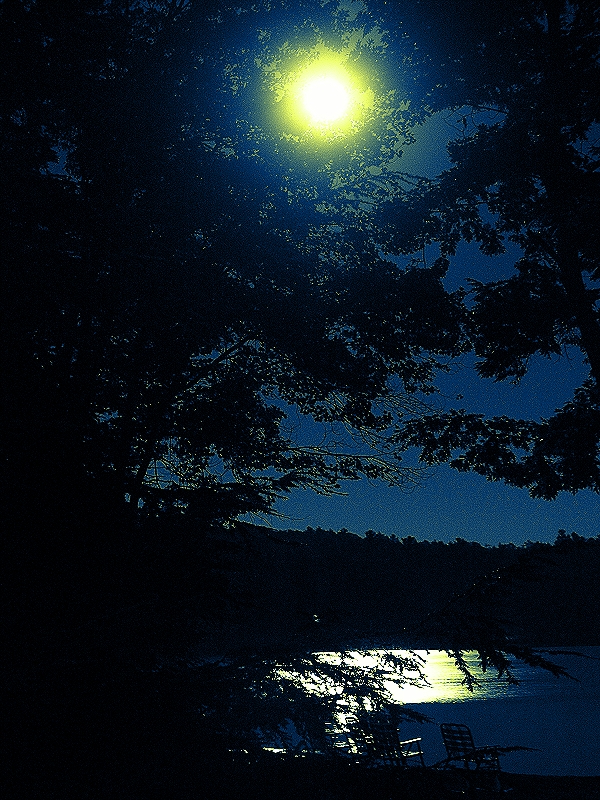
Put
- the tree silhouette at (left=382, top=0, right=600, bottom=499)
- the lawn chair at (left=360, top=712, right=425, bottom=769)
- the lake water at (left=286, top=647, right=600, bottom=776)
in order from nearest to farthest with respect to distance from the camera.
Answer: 1. the lawn chair at (left=360, top=712, right=425, bottom=769)
2. the tree silhouette at (left=382, top=0, right=600, bottom=499)
3. the lake water at (left=286, top=647, right=600, bottom=776)

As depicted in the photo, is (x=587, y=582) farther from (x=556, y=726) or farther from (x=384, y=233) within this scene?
(x=384, y=233)

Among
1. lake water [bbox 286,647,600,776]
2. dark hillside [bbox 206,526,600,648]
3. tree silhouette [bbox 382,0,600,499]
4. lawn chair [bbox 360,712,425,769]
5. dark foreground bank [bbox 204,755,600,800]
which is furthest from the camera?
lake water [bbox 286,647,600,776]

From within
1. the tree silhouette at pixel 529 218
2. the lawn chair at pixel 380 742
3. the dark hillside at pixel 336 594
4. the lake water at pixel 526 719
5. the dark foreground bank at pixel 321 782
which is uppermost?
the tree silhouette at pixel 529 218

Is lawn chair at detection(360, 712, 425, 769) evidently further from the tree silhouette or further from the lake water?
the tree silhouette

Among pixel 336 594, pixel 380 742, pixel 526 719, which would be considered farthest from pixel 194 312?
pixel 526 719

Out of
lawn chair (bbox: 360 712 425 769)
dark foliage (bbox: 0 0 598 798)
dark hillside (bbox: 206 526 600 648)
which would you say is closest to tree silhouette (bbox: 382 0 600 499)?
dark foliage (bbox: 0 0 598 798)

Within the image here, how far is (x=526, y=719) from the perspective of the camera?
73312 mm

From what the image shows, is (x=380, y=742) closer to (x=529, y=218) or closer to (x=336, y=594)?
(x=336, y=594)

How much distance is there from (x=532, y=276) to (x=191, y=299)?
7.05 metres

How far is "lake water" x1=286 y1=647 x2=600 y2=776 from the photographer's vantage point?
2211cm

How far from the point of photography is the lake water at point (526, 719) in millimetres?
22109

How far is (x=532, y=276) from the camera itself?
10438 mm

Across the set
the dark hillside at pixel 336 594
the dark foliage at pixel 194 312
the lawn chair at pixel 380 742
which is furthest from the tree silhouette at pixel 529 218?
the lawn chair at pixel 380 742

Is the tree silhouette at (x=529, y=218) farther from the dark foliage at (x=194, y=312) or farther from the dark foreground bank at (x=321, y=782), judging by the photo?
the dark foreground bank at (x=321, y=782)
